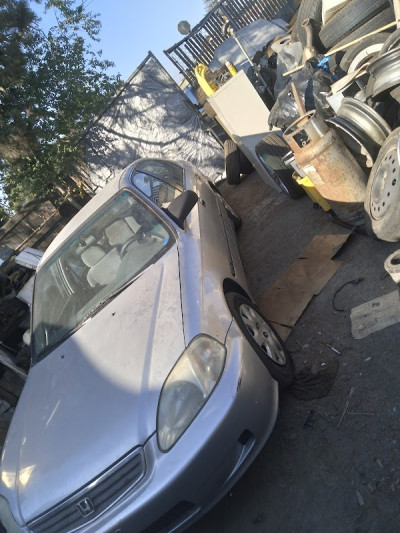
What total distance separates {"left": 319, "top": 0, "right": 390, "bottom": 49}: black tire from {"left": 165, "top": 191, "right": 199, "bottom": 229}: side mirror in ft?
10.5

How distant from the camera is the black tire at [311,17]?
17.8ft

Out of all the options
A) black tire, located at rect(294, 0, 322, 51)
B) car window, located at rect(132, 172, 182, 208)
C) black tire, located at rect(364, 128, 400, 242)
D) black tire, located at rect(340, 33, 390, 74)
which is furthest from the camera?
black tire, located at rect(294, 0, 322, 51)

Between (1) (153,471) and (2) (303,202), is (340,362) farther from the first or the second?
(2) (303,202)

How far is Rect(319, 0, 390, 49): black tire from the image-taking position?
456 centimetres

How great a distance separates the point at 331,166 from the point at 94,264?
2.15 metres

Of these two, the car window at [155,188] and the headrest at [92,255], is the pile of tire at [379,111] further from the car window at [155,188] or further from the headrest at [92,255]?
the headrest at [92,255]

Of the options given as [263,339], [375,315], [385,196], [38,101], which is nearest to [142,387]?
[263,339]

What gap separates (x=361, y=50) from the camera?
14.6ft

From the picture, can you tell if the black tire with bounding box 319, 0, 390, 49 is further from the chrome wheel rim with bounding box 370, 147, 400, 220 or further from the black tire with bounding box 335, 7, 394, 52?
the chrome wheel rim with bounding box 370, 147, 400, 220

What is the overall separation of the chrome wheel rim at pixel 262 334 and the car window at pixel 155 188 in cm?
131

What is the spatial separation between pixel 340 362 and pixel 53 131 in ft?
30.2

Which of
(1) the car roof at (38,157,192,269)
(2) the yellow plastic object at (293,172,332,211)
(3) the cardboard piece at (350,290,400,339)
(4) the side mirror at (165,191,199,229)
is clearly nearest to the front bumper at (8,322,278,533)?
(3) the cardboard piece at (350,290,400,339)

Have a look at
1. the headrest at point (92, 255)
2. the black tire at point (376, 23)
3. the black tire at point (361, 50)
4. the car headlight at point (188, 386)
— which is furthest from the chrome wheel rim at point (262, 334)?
the black tire at point (376, 23)

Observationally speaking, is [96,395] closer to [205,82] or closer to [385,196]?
[385,196]
